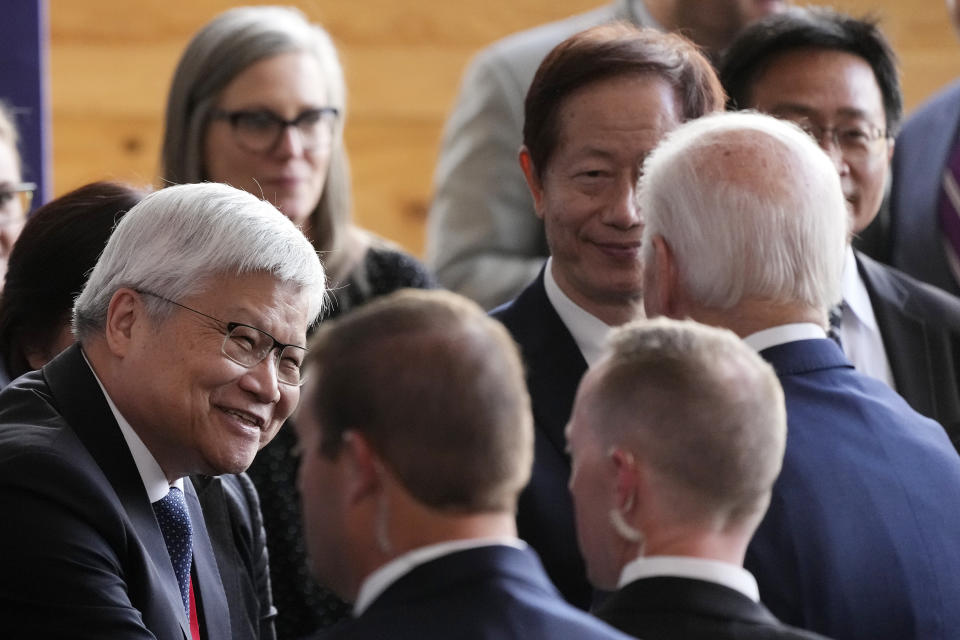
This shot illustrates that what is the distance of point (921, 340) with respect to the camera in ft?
9.30

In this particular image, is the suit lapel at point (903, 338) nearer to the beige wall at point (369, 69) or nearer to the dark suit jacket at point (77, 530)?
the dark suit jacket at point (77, 530)

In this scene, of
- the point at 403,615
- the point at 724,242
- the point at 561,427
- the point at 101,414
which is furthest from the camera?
the point at 561,427

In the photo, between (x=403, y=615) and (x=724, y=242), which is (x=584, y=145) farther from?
(x=403, y=615)

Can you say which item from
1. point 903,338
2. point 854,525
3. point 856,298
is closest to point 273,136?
point 856,298

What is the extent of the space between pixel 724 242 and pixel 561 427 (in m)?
0.52

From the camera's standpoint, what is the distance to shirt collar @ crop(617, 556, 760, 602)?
5.41 feet

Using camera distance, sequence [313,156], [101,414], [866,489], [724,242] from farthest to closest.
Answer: [313,156] → [101,414] → [724,242] → [866,489]

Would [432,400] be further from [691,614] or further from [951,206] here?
[951,206]

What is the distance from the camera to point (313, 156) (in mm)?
3545

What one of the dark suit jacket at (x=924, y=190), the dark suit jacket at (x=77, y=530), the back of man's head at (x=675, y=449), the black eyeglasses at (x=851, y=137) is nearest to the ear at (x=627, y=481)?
the back of man's head at (x=675, y=449)

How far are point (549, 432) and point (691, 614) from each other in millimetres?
838

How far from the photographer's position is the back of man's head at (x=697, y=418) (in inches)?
65.9

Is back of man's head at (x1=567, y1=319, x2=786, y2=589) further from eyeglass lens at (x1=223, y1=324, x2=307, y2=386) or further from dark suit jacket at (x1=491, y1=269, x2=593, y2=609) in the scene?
eyeglass lens at (x1=223, y1=324, x2=307, y2=386)

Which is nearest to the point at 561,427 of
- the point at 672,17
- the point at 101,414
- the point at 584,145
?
the point at 584,145
